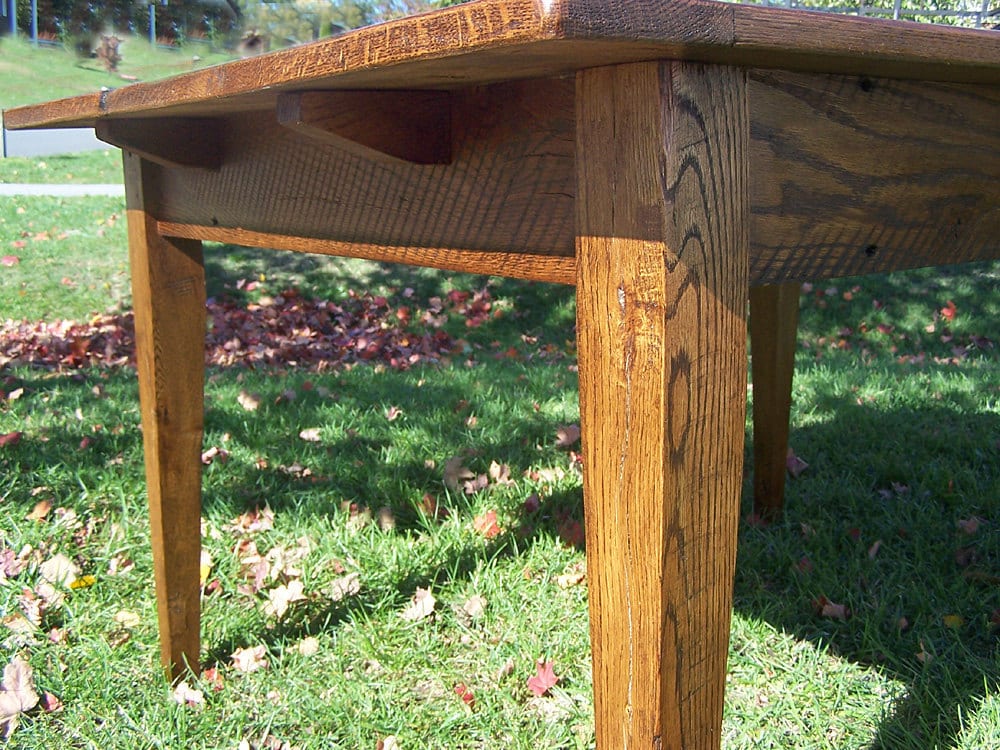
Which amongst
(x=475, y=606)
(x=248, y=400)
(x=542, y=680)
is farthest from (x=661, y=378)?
(x=248, y=400)


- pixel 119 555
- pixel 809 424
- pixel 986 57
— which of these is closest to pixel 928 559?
pixel 809 424

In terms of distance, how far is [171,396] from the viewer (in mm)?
1946

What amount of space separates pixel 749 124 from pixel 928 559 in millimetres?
1961

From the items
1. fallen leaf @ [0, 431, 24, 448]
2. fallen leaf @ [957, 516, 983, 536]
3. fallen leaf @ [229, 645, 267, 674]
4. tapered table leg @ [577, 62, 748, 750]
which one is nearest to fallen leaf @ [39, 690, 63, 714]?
fallen leaf @ [229, 645, 267, 674]

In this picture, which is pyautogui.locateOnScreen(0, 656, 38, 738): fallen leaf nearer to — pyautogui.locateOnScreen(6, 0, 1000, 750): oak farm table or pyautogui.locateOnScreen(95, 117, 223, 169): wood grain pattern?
pyautogui.locateOnScreen(95, 117, 223, 169): wood grain pattern

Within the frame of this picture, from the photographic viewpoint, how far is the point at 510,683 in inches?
79.8

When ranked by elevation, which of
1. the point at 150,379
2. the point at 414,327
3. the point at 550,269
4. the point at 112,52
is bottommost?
the point at 414,327

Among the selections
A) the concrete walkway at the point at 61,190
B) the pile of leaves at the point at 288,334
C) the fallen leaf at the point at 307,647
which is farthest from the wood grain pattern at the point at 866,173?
the concrete walkway at the point at 61,190

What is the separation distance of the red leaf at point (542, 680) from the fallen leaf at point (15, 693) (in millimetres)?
1091

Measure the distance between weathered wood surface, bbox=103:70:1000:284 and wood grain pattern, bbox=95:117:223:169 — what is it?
0.45 m

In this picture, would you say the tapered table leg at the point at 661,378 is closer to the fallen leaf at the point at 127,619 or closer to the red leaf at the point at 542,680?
the red leaf at the point at 542,680

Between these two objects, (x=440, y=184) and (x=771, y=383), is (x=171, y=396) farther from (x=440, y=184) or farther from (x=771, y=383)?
(x=771, y=383)

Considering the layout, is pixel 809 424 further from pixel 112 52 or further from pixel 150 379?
pixel 112 52

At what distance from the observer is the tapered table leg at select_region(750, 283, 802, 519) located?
2.55 meters
